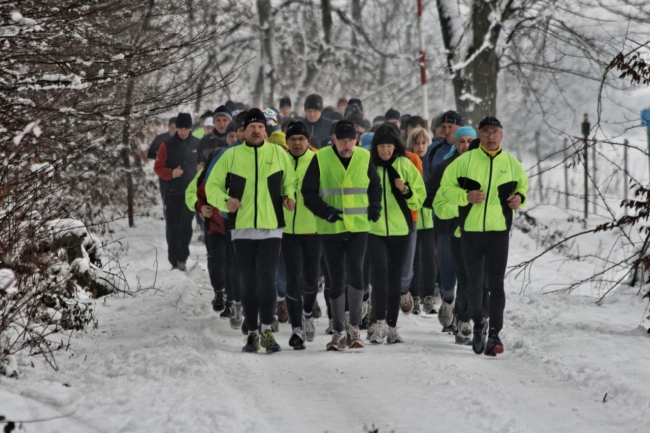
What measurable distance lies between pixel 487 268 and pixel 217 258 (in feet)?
11.4

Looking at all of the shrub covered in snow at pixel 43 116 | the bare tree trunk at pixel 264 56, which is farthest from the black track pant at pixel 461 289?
the bare tree trunk at pixel 264 56

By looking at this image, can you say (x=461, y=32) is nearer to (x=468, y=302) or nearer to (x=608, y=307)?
(x=608, y=307)

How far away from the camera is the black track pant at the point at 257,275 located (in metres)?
8.26

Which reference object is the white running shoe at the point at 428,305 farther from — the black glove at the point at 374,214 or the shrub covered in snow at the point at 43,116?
the shrub covered in snow at the point at 43,116

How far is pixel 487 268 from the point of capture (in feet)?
27.7

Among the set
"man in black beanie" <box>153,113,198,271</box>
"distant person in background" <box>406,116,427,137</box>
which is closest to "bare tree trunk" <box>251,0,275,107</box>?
"man in black beanie" <box>153,113,198,271</box>

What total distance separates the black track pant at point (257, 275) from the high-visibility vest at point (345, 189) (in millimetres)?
543

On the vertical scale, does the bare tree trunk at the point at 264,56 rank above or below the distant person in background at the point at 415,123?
above

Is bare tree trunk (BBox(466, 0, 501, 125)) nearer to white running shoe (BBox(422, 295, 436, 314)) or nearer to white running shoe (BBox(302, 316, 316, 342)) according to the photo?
white running shoe (BBox(422, 295, 436, 314))

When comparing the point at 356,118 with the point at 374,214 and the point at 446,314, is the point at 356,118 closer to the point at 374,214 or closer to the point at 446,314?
the point at 446,314

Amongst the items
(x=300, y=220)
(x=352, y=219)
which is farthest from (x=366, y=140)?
(x=352, y=219)

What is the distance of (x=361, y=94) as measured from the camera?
35844mm

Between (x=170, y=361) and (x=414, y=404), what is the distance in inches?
82.2

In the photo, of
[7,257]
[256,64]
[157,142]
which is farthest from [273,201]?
[256,64]
